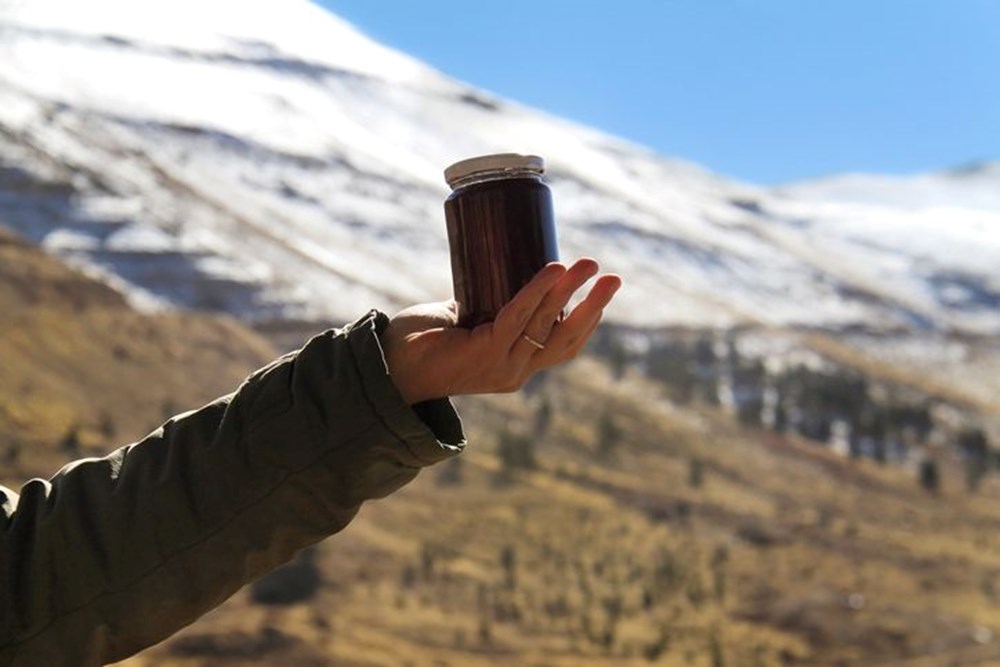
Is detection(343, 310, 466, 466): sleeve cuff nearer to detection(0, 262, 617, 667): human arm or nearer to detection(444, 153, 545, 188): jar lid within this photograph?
detection(0, 262, 617, 667): human arm

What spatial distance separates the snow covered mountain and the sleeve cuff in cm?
3688

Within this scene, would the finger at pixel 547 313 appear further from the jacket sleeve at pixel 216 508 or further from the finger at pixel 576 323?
Result: the jacket sleeve at pixel 216 508

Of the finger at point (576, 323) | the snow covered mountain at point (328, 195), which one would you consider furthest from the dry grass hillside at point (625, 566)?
the finger at point (576, 323)

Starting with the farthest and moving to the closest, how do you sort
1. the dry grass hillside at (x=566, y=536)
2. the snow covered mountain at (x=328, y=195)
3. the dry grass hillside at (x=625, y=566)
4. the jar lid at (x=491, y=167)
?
the snow covered mountain at (x=328, y=195) → the dry grass hillside at (x=566, y=536) → the dry grass hillside at (x=625, y=566) → the jar lid at (x=491, y=167)

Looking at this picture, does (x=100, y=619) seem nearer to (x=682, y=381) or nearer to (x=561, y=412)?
(x=561, y=412)

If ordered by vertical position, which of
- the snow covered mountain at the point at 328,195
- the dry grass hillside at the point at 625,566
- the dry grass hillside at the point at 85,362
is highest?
the snow covered mountain at the point at 328,195

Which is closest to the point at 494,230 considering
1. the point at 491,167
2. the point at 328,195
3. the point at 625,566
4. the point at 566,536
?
the point at 491,167

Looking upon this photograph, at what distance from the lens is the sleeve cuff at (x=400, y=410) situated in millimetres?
2082

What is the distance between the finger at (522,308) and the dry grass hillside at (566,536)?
16809 mm

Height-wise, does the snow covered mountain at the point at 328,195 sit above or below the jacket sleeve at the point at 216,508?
above

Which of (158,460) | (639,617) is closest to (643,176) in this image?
(639,617)

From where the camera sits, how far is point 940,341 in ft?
256

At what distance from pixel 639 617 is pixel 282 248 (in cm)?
3210

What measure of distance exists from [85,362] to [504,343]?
3393 centimetres
